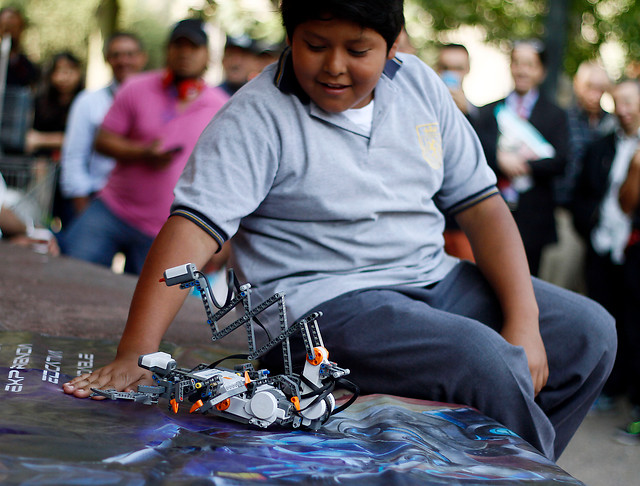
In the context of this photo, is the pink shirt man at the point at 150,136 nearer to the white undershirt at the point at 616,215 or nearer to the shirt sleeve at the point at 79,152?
the shirt sleeve at the point at 79,152

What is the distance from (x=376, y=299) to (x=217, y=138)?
56 cm

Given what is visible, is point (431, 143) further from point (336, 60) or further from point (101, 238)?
point (101, 238)

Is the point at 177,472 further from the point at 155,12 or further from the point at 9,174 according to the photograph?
the point at 155,12

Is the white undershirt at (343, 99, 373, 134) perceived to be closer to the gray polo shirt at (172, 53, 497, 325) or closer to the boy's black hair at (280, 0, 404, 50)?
the gray polo shirt at (172, 53, 497, 325)

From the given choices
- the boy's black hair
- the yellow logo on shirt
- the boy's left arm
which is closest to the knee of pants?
the boy's left arm

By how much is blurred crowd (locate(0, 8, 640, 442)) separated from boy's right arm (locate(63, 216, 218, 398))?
2007 mm

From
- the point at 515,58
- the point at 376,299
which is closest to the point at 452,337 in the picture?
the point at 376,299

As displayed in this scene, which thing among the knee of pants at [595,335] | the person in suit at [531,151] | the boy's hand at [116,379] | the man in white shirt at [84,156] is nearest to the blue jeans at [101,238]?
the man in white shirt at [84,156]

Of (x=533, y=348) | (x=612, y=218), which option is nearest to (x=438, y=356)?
(x=533, y=348)

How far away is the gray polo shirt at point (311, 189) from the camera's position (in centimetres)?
196

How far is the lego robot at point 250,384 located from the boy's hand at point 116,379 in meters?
0.09

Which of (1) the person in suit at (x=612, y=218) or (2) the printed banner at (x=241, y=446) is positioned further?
(1) the person in suit at (x=612, y=218)

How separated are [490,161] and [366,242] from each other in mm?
2622

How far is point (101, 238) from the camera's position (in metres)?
4.31
